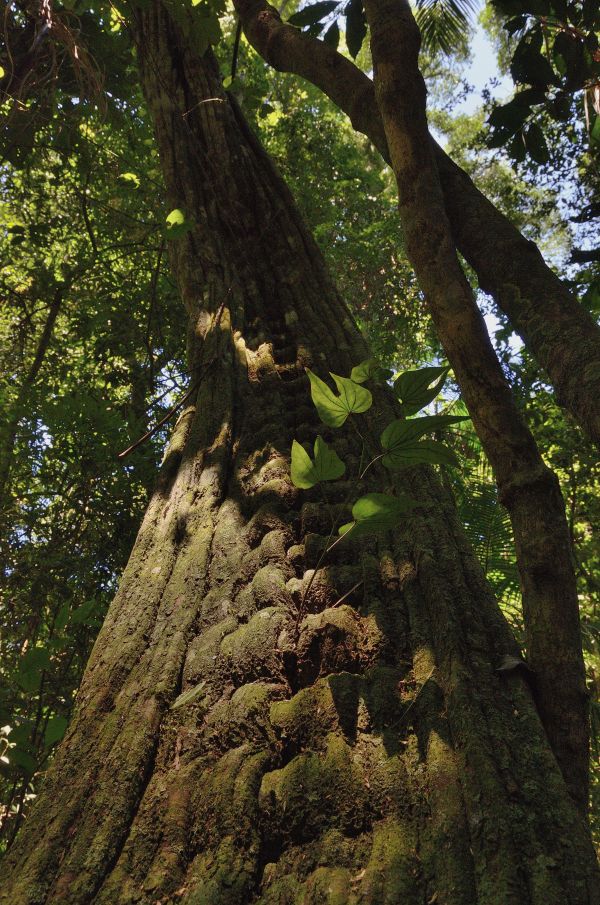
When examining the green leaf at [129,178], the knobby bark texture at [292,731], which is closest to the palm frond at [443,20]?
the green leaf at [129,178]

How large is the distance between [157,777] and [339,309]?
5.77 ft

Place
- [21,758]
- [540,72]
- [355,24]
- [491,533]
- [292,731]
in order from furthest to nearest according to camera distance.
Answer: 1. [491,533]
2. [355,24]
3. [540,72]
4. [21,758]
5. [292,731]

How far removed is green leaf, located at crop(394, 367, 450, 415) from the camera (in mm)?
1075

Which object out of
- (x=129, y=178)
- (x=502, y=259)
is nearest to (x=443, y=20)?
(x=129, y=178)

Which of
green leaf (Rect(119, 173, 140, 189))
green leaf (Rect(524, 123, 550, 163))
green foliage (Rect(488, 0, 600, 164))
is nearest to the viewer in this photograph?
green foliage (Rect(488, 0, 600, 164))

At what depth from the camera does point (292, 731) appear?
955 mm

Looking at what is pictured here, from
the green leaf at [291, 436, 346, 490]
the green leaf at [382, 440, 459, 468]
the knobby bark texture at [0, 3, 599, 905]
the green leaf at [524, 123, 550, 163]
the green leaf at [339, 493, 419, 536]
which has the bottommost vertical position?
the knobby bark texture at [0, 3, 599, 905]

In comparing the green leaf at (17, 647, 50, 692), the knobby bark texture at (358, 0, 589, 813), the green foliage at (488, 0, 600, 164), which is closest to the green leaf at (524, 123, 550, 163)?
the green foliage at (488, 0, 600, 164)

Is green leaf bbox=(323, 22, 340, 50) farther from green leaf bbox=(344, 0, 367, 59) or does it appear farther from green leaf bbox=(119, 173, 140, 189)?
green leaf bbox=(119, 173, 140, 189)

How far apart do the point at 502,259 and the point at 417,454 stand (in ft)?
2.00

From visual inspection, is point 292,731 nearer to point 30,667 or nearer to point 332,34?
point 30,667

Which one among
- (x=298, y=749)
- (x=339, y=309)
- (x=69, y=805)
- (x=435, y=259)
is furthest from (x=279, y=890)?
(x=339, y=309)

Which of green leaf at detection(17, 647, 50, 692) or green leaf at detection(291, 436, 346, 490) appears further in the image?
green leaf at detection(17, 647, 50, 692)

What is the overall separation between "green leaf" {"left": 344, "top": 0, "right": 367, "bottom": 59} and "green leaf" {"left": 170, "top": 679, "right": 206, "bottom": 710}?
2378mm
